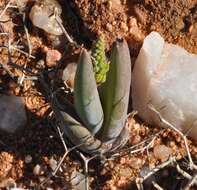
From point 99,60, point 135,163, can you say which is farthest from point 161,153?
point 99,60

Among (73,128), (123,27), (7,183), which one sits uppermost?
(123,27)

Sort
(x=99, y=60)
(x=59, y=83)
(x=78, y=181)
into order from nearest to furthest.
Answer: (x=99, y=60) < (x=78, y=181) < (x=59, y=83)

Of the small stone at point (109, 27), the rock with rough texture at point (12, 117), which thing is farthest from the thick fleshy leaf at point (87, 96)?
the small stone at point (109, 27)

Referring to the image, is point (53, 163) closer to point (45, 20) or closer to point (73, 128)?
point (73, 128)

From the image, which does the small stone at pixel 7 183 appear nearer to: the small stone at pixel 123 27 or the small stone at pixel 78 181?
the small stone at pixel 78 181

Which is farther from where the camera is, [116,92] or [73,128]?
[73,128]

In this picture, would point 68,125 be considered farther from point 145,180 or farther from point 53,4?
point 53,4

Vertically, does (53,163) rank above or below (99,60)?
below
